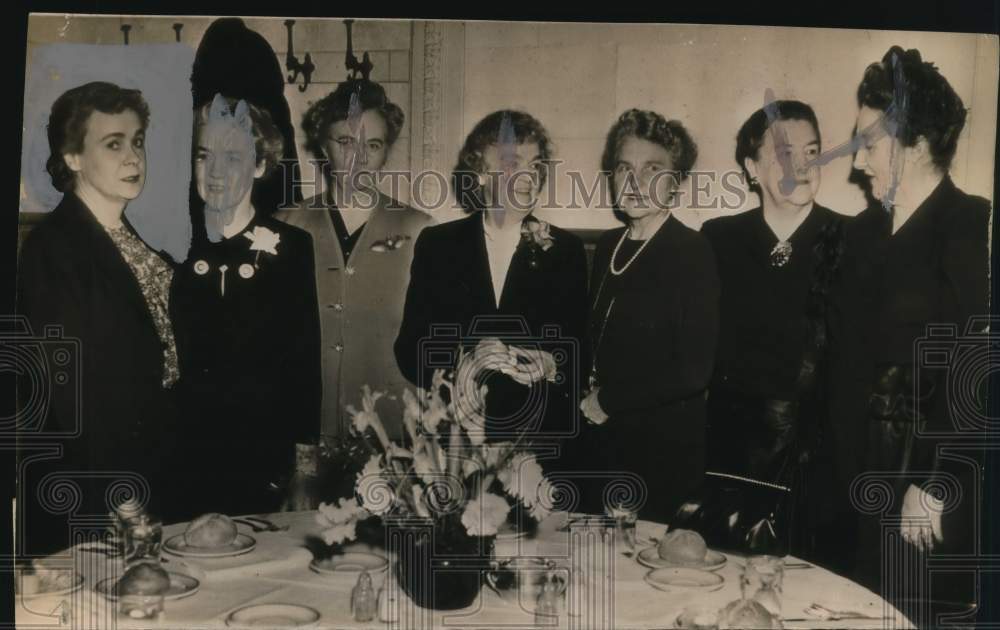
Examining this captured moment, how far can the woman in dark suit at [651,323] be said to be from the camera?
375 centimetres

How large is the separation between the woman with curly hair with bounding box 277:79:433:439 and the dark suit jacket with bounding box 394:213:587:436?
0.07 meters

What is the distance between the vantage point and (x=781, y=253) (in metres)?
3.78

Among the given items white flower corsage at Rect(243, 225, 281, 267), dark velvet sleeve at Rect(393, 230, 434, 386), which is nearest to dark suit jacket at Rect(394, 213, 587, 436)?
dark velvet sleeve at Rect(393, 230, 434, 386)

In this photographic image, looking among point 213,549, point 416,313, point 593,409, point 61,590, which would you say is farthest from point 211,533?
point 593,409

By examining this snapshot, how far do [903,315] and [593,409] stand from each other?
3.84 feet

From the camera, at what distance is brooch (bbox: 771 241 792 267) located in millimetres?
3779

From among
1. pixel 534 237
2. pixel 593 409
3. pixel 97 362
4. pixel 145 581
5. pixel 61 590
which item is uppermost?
pixel 534 237

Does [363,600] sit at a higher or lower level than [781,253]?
lower

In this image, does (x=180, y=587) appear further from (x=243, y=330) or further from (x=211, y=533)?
(x=243, y=330)

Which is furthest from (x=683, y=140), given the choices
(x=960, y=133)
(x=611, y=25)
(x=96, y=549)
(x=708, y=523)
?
(x=96, y=549)

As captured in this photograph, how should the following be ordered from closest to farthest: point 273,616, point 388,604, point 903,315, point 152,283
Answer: point 273,616
point 388,604
point 152,283
point 903,315

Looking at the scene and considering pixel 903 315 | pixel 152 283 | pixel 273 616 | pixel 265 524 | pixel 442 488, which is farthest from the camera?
pixel 903 315

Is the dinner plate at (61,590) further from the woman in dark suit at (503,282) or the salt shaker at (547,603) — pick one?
the salt shaker at (547,603)

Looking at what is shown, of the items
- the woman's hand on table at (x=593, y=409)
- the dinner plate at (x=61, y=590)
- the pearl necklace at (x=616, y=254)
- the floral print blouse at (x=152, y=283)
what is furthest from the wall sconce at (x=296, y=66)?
the dinner plate at (x=61, y=590)
